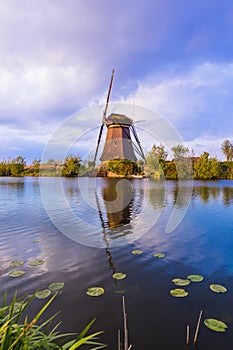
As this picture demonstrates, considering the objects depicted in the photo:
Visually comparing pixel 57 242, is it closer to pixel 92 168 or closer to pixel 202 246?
pixel 202 246

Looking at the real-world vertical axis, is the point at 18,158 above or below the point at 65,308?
above

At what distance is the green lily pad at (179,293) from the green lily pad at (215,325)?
58cm

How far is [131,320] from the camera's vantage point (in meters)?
2.79

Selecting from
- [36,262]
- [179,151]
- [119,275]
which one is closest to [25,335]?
[119,275]

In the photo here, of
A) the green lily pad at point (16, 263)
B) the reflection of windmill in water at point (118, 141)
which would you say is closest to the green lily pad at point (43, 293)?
the green lily pad at point (16, 263)

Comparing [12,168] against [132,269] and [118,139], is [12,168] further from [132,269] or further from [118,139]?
[132,269]

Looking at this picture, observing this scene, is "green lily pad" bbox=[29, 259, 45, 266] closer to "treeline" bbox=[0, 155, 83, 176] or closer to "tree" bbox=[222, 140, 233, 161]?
"treeline" bbox=[0, 155, 83, 176]

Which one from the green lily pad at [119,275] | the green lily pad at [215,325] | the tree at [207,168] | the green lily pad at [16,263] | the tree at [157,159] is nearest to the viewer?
the green lily pad at [215,325]

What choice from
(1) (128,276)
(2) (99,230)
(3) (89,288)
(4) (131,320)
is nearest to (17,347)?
(4) (131,320)

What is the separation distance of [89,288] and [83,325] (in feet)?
2.71

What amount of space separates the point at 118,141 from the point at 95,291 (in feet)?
109

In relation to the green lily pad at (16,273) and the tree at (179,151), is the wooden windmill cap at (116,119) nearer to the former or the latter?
the tree at (179,151)

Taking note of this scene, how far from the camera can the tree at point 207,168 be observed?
3478 cm

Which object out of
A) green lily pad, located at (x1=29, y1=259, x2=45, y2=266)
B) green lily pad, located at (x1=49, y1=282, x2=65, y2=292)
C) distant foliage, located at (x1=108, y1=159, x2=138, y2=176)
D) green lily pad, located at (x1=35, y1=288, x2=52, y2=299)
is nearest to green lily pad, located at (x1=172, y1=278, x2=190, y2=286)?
green lily pad, located at (x1=49, y1=282, x2=65, y2=292)
